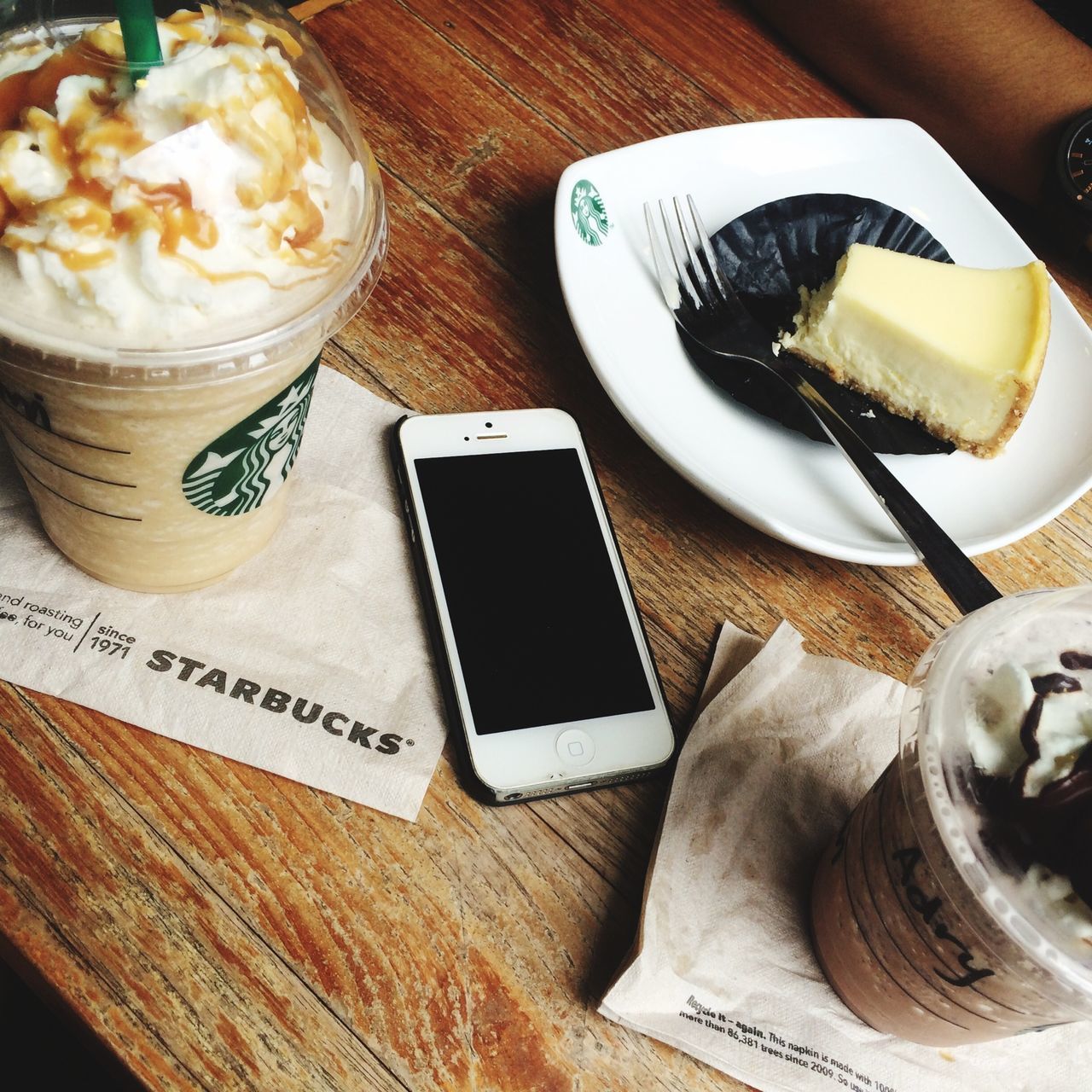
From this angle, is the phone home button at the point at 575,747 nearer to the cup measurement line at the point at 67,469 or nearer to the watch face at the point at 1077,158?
the cup measurement line at the point at 67,469

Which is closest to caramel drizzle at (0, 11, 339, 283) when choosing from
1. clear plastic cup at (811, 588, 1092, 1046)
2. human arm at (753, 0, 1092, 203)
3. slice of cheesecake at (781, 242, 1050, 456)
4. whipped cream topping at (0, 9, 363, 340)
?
whipped cream topping at (0, 9, 363, 340)

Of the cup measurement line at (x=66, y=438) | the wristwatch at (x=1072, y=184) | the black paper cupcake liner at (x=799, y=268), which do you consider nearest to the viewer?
the cup measurement line at (x=66, y=438)

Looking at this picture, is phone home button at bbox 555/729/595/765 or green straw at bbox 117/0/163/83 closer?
green straw at bbox 117/0/163/83

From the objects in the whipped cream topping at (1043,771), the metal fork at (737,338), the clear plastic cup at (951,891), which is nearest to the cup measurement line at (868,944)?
the clear plastic cup at (951,891)

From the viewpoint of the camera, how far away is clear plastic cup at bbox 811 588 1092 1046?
21.2 inches

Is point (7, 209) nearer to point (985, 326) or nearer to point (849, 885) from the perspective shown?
point (849, 885)

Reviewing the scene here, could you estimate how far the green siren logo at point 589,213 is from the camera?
1051mm

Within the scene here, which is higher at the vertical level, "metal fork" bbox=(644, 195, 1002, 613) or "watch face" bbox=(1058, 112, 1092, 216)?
"watch face" bbox=(1058, 112, 1092, 216)

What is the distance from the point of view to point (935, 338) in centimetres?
106

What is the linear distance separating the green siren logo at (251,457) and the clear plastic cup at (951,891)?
45 cm

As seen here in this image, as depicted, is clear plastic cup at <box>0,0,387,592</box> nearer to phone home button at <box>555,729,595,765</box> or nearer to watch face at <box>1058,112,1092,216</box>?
phone home button at <box>555,729,595,765</box>

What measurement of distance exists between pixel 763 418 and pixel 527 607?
0.33m

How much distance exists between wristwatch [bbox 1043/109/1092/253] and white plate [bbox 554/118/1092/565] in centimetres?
14

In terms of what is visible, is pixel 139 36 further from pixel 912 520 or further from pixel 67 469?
pixel 912 520
